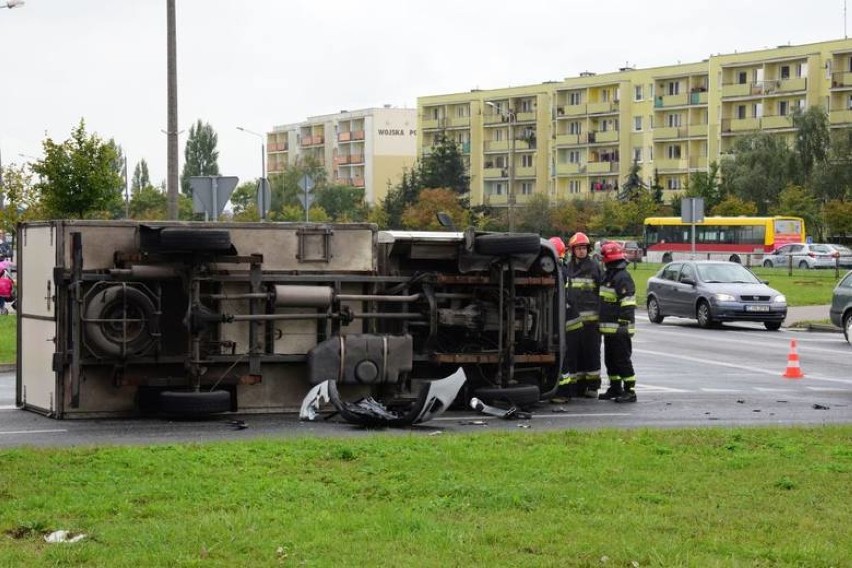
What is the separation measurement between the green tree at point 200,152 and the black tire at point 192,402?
12815 centimetres

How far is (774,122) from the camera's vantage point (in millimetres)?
108562

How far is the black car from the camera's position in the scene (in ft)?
102

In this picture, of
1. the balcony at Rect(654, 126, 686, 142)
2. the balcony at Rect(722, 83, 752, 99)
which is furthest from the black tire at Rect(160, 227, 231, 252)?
the balcony at Rect(654, 126, 686, 142)

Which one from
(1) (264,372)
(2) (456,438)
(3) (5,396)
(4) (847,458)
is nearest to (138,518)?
(2) (456,438)

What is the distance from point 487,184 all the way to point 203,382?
398 ft

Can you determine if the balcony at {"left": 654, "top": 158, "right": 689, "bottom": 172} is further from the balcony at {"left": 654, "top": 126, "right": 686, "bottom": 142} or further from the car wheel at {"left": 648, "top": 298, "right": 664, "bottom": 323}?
the car wheel at {"left": 648, "top": 298, "right": 664, "bottom": 323}

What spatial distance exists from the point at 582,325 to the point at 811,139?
8427cm

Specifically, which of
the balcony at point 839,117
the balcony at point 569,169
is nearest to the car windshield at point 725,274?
the balcony at point 839,117

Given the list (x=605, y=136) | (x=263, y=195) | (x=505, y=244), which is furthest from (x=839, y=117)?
(x=505, y=244)

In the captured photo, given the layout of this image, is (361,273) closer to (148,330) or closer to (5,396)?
(148,330)

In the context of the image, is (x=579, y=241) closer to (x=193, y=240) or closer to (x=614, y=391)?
(x=614, y=391)

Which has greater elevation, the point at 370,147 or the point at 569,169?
the point at 370,147

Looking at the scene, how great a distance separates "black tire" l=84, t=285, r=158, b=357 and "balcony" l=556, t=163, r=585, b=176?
366ft

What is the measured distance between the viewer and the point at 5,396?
1606cm
